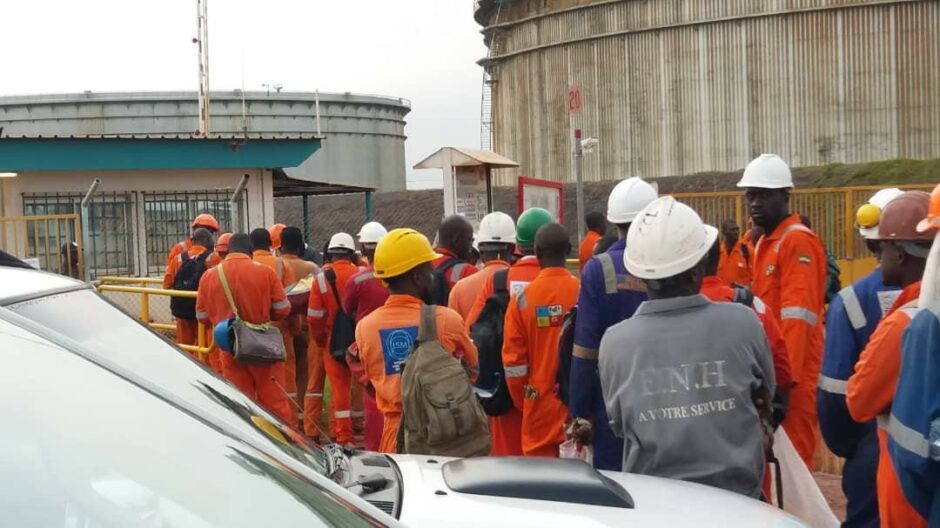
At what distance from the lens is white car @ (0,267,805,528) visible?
1944 mm

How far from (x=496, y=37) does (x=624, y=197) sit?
34328 millimetres

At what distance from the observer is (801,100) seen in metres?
31.1

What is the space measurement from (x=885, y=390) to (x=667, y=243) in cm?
84

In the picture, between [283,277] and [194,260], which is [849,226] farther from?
[194,260]

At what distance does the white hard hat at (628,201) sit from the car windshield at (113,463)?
10.9 feet

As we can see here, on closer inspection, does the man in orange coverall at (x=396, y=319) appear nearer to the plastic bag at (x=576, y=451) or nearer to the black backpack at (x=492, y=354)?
the plastic bag at (x=576, y=451)

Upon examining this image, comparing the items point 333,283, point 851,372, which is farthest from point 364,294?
point 851,372

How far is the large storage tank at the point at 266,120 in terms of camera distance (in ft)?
116

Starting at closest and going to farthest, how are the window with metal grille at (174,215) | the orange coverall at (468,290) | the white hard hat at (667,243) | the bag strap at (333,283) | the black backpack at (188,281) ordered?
the white hard hat at (667,243)
the orange coverall at (468,290)
the bag strap at (333,283)
the black backpack at (188,281)
the window with metal grille at (174,215)

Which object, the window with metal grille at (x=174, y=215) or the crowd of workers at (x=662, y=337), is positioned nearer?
the crowd of workers at (x=662, y=337)

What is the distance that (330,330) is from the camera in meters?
8.75

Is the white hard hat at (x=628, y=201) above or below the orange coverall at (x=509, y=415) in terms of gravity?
above

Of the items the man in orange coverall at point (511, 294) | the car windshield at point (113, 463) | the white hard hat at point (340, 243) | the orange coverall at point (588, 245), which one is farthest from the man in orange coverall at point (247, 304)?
the car windshield at point (113, 463)

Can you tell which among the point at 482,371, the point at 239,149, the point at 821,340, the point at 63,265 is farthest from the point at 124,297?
the point at 821,340
